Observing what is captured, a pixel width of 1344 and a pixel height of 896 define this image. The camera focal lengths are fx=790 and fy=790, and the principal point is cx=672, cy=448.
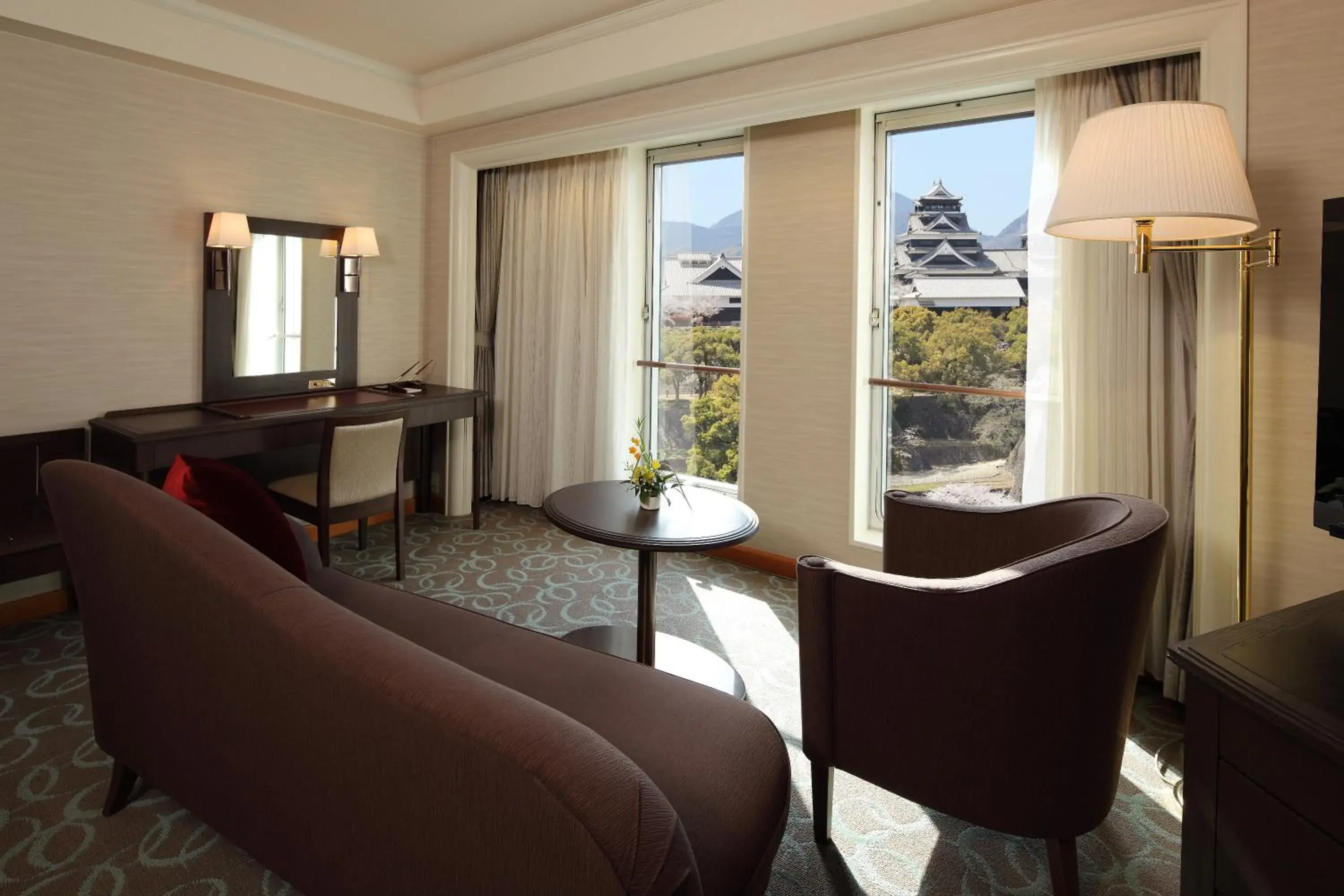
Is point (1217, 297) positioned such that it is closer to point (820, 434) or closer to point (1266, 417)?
point (1266, 417)

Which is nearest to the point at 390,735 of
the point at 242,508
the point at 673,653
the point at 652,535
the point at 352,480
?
the point at 242,508

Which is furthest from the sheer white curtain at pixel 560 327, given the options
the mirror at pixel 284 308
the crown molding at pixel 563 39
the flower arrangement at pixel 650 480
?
the flower arrangement at pixel 650 480

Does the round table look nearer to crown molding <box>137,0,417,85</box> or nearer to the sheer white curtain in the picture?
the sheer white curtain

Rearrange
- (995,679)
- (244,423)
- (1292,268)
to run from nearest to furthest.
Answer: (995,679) → (1292,268) → (244,423)

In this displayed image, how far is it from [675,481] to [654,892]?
203cm

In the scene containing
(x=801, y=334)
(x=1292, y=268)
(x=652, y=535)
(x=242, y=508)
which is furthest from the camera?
(x=801, y=334)

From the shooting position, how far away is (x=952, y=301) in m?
3.48

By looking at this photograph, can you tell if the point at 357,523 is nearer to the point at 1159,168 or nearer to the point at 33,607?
the point at 33,607

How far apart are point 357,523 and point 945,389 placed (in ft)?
10.6

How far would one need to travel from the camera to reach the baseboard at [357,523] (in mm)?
4336

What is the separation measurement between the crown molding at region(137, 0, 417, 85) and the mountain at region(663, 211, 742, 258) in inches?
64.9

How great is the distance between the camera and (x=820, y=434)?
3.73 meters

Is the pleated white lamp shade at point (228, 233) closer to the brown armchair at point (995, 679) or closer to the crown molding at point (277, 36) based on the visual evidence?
the crown molding at point (277, 36)

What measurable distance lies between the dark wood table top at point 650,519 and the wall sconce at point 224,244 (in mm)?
2124
